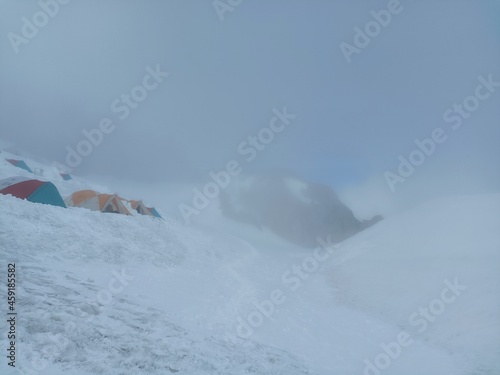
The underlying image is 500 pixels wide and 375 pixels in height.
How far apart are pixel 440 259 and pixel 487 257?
2.80m

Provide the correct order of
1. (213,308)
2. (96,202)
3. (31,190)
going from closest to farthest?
(213,308)
(31,190)
(96,202)

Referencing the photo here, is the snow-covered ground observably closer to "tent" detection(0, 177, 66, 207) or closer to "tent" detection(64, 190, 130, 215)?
"tent" detection(0, 177, 66, 207)

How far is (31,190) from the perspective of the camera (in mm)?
16438

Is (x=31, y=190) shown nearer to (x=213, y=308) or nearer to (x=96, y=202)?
(x=96, y=202)

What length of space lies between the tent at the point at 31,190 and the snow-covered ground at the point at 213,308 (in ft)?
6.18

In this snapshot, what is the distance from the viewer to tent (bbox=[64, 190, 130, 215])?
850 inches

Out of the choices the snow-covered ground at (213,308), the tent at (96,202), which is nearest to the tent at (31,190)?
the snow-covered ground at (213,308)

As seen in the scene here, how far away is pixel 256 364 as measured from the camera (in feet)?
23.5

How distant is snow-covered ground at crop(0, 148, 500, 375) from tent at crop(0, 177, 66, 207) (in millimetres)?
1885

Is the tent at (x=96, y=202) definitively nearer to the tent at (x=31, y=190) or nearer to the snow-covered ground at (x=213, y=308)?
the snow-covered ground at (x=213, y=308)

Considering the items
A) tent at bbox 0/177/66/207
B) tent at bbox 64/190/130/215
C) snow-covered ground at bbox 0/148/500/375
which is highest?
snow-covered ground at bbox 0/148/500/375

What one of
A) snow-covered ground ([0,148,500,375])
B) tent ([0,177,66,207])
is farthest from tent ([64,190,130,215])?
tent ([0,177,66,207])

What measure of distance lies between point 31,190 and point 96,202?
18.1ft

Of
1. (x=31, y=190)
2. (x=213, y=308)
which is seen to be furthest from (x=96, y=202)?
(x=213, y=308)
